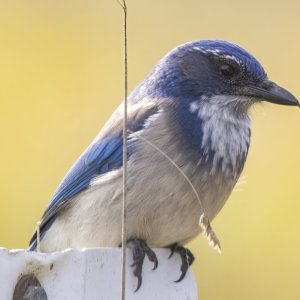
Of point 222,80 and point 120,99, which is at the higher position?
point 120,99

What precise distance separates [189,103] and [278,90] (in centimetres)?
42

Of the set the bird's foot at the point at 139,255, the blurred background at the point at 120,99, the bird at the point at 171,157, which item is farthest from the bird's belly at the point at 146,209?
the blurred background at the point at 120,99

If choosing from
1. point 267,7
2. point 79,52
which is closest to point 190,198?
point 79,52

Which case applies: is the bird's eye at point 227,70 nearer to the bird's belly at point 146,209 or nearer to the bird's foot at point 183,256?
the bird's belly at point 146,209

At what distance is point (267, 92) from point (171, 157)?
24.9 inches

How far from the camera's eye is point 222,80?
6.27 metres

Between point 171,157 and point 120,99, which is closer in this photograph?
point 171,157

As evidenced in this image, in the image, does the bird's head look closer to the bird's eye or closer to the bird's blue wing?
the bird's eye

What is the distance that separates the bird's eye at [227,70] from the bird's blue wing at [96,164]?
14.5 inches

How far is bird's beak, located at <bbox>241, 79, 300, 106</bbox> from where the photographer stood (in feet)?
20.2

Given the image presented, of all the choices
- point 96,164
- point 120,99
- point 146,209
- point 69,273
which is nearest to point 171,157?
point 146,209

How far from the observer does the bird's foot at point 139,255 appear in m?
4.79

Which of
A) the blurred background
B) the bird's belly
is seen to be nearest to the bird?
the bird's belly

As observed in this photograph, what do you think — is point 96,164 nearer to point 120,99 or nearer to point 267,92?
point 267,92
